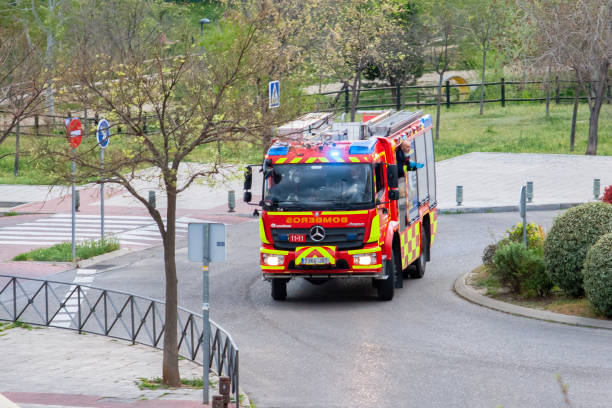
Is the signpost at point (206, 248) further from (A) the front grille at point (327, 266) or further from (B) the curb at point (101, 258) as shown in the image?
(B) the curb at point (101, 258)

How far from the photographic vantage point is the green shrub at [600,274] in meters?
16.4

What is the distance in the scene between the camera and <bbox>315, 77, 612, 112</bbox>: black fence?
55.1 m

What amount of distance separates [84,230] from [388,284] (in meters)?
12.8

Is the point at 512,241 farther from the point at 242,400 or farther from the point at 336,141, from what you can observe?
the point at 242,400

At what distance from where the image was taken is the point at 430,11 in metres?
57.5

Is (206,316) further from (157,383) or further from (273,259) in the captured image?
(273,259)

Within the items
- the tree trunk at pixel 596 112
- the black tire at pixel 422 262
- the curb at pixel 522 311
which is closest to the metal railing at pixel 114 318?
the curb at pixel 522 311

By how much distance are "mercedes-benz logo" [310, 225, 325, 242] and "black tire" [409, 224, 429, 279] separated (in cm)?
388

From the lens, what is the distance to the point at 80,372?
48.4 feet

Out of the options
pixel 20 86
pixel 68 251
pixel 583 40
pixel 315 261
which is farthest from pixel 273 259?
pixel 583 40

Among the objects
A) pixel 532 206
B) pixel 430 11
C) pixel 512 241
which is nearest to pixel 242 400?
pixel 512 241

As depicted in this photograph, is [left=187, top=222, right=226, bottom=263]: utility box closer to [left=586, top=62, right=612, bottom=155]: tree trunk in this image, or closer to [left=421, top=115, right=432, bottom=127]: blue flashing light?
[left=421, top=115, right=432, bottom=127]: blue flashing light

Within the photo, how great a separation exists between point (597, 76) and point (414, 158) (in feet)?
70.6

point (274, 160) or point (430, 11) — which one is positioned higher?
point (430, 11)
